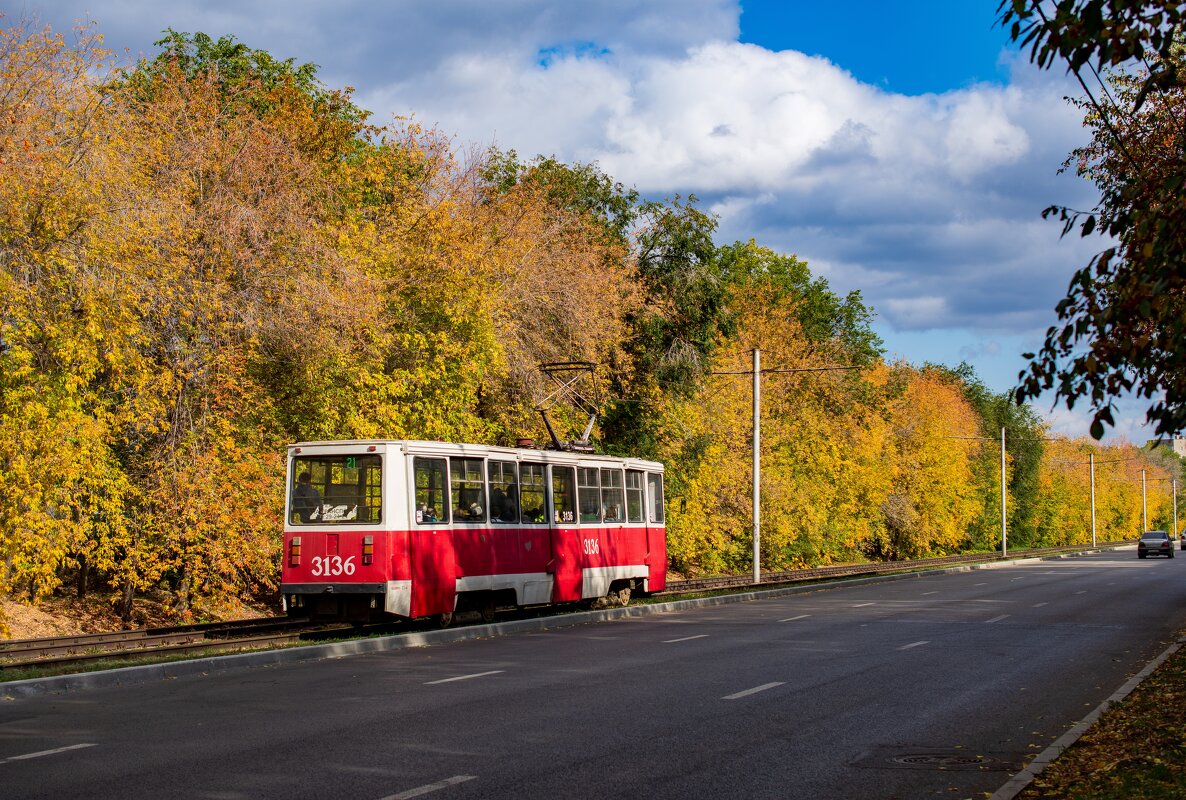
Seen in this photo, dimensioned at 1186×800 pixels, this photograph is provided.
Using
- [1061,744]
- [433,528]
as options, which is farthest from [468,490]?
[1061,744]

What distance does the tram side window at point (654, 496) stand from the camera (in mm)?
29984

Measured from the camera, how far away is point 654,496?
30.3m

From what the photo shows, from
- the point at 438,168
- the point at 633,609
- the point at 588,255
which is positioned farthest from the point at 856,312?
the point at 633,609

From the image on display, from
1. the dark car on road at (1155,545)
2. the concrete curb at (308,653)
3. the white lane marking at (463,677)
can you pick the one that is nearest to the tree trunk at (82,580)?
the concrete curb at (308,653)

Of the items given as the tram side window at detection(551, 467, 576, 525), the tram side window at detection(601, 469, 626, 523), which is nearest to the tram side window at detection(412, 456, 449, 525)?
the tram side window at detection(551, 467, 576, 525)

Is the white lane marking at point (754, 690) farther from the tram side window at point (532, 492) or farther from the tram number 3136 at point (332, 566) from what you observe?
the tram side window at point (532, 492)

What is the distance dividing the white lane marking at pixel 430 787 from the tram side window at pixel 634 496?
20.2 metres

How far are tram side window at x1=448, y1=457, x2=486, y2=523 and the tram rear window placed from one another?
1816 mm

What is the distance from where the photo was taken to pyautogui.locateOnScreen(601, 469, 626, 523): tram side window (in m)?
27.6

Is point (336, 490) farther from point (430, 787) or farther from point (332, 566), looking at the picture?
point (430, 787)

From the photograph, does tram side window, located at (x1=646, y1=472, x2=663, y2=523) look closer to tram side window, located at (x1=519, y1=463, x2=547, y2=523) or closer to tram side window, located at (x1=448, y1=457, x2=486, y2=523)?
tram side window, located at (x1=519, y1=463, x2=547, y2=523)

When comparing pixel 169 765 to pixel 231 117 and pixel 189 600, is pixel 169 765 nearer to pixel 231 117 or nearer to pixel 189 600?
pixel 189 600

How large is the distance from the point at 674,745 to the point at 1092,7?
6831 millimetres

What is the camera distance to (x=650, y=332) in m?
44.9
